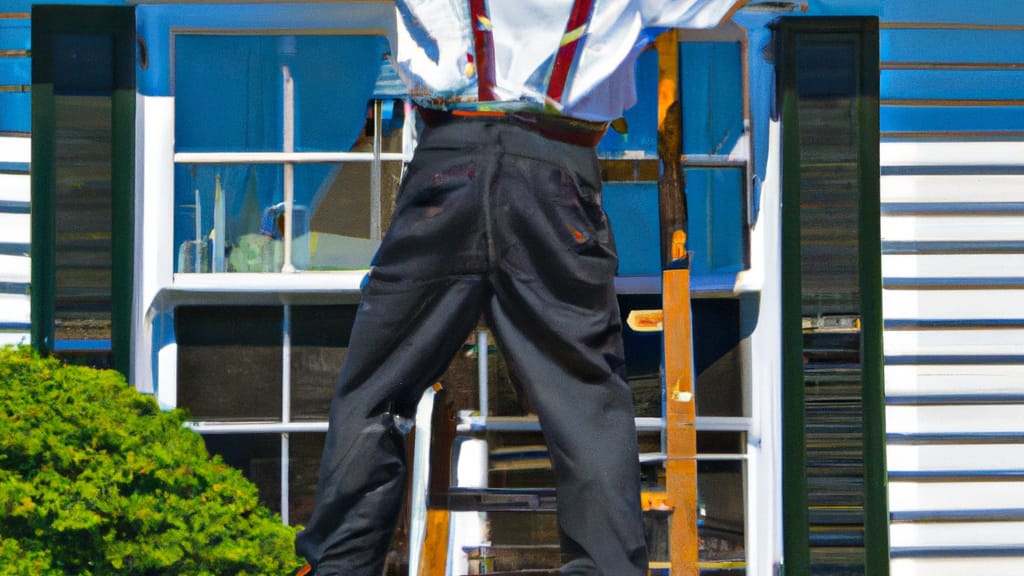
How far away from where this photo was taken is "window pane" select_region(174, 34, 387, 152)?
4.32 metres

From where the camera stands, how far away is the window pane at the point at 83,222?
4117 mm

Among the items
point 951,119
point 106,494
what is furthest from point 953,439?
point 106,494

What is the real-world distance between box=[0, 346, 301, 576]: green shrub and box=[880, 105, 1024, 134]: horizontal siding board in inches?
86.1

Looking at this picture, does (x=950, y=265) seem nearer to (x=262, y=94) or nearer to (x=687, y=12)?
(x=687, y=12)

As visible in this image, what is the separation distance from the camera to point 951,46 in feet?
14.4

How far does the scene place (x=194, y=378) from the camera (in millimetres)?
4293

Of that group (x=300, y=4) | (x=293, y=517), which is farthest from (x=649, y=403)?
(x=300, y=4)

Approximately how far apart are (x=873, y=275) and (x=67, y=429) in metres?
2.25

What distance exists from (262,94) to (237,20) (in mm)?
231

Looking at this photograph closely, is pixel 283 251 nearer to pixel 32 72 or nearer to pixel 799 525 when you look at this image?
Answer: pixel 32 72

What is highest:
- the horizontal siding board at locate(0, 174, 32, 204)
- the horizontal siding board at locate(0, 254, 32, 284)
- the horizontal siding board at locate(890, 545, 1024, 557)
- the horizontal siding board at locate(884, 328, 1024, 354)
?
the horizontal siding board at locate(0, 174, 32, 204)

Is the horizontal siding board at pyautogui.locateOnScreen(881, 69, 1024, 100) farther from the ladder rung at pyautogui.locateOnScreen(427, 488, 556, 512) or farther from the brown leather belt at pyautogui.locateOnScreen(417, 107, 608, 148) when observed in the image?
the ladder rung at pyautogui.locateOnScreen(427, 488, 556, 512)

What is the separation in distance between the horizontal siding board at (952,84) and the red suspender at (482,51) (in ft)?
5.49

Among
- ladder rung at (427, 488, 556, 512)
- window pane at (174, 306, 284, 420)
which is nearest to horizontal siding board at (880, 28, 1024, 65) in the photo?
ladder rung at (427, 488, 556, 512)
